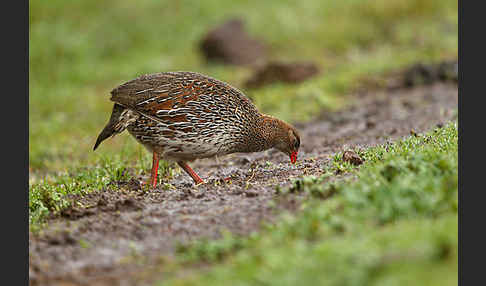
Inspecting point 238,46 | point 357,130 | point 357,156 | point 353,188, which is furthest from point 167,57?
point 353,188

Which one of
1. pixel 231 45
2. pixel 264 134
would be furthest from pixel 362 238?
pixel 231 45

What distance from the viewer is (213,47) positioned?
687 inches

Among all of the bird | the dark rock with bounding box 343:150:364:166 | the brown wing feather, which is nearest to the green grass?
the dark rock with bounding box 343:150:364:166

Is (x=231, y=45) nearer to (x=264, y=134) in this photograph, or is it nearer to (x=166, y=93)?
(x=264, y=134)

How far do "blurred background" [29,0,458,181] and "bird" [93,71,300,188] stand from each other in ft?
13.2

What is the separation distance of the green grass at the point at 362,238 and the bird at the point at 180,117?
2.08 m

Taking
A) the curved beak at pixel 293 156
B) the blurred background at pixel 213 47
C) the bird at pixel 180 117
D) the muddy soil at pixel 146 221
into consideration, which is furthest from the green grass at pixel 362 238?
the blurred background at pixel 213 47

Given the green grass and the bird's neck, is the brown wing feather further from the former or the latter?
the green grass

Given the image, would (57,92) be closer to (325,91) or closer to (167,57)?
(167,57)

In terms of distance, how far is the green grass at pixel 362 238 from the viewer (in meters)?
3.66

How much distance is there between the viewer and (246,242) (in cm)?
453

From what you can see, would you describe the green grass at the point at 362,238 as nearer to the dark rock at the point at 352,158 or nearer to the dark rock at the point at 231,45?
the dark rock at the point at 352,158

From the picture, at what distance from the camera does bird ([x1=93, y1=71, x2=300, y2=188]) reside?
7.24m

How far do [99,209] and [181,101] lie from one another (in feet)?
6.47
